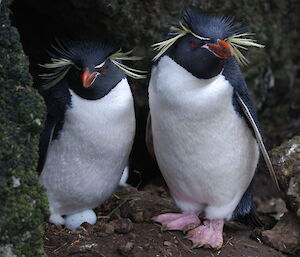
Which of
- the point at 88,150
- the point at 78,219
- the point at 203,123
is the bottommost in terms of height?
the point at 78,219

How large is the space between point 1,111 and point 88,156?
2.45 feet

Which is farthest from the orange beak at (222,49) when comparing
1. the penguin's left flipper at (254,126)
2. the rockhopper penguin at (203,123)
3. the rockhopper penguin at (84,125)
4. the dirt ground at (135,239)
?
the dirt ground at (135,239)

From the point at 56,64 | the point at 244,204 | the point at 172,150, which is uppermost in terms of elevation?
the point at 56,64

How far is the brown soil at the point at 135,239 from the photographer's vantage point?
9.39ft

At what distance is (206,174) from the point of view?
309 cm

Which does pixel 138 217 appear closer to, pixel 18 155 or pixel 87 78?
pixel 87 78

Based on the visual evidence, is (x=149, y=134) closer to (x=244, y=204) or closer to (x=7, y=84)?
(x=244, y=204)

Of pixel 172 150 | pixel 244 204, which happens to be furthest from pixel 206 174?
pixel 244 204

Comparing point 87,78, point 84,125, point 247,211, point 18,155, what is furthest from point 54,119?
point 247,211

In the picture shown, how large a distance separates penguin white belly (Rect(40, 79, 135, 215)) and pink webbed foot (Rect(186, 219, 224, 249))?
0.53 meters

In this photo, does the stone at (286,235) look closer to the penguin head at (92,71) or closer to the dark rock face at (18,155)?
the penguin head at (92,71)

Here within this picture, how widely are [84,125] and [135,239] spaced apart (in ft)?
2.05

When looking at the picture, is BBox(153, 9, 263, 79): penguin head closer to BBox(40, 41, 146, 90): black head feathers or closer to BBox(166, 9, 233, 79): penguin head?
BBox(166, 9, 233, 79): penguin head

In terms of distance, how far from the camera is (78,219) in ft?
10.7
